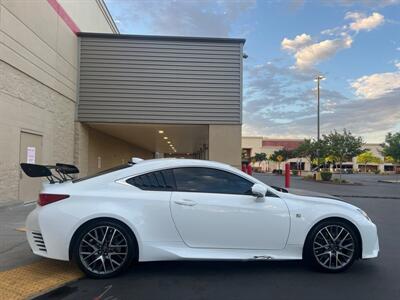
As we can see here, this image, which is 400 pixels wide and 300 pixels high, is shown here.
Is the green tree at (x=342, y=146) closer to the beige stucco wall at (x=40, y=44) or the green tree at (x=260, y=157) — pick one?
the beige stucco wall at (x=40, y=44)

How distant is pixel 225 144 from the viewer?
1614cm

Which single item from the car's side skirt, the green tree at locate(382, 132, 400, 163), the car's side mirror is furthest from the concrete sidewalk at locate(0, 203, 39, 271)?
the green tree at locate(382, 132, 400, 163)

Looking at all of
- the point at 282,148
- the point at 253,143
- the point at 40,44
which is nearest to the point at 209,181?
the point at 40,44

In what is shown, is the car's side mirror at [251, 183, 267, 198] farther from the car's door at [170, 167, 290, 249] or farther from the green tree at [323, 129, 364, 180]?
the green tree at [323, 129, 364, 180]

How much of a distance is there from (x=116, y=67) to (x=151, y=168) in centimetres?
1159

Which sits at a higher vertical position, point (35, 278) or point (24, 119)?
point (24, 119)

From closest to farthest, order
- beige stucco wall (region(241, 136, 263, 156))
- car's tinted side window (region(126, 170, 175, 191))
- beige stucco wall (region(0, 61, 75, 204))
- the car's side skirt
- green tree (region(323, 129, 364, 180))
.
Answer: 1. the car's side skirt
2. car's tinted side window (region(126, 170, 175, 191))
3. beige stucco wall (region(0, 61, 75, 204))
4. green tree (region(323, 129, 364, 180))
5. beige stucco wall (region(241, 136, 263, 156))

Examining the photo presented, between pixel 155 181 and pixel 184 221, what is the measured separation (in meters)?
0.64

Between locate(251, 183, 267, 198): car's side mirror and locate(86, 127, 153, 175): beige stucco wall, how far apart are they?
13.1 m

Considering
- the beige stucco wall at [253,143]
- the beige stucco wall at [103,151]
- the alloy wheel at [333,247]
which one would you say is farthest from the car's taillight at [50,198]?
the beige stucco wall at [253,143]

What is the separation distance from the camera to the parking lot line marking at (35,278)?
4461 mm

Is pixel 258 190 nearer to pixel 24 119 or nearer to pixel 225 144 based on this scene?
pixel 24 119

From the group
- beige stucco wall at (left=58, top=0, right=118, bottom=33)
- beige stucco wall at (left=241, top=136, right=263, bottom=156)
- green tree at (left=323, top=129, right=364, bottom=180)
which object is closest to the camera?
beige stucco wall at (left=58, top=0, right=118, bottom=33)

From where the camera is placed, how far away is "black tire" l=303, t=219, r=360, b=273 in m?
5.29
